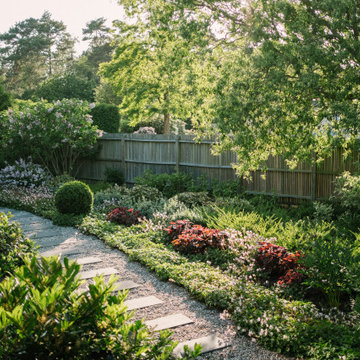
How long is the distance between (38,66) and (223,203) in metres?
33.7

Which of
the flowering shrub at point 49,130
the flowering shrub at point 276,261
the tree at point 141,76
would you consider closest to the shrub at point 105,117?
the tree at point 141,76

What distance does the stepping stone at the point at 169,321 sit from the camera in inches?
148

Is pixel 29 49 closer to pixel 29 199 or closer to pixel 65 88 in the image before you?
pixel 65 88

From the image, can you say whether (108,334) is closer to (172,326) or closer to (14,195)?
(172,326)

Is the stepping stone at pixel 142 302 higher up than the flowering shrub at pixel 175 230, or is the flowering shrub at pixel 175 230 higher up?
the flowering shrub at pixel 175 230

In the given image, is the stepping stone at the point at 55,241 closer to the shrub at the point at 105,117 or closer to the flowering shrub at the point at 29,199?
the flowering shrub at the point at 29,199

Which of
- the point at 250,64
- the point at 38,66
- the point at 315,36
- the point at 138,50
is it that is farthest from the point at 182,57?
the point at 38,66

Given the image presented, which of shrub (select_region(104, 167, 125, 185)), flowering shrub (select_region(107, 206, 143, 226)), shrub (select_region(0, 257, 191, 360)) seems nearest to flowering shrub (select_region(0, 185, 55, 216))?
flowering shrub (select_region(107, 206, 143, 226))

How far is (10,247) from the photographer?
14.6 feet

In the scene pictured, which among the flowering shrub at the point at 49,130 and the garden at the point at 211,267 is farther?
the flowering shrub at the point at 49,130

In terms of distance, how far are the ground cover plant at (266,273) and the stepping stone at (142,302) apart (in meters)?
0.42

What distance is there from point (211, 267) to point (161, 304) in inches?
44.0

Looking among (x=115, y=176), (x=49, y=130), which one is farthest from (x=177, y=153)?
(x=49, y=130)

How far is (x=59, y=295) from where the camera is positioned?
7.01ft
